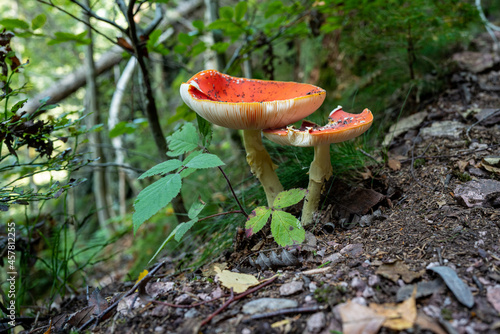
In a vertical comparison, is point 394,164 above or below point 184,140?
below

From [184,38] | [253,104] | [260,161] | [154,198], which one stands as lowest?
[260,161]

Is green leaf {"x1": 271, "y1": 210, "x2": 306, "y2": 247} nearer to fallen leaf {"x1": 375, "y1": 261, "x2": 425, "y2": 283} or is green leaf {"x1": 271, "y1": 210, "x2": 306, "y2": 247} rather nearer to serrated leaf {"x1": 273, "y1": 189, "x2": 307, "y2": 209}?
serrated leaf {"x1": 273, "y1": 189, "x2": 307, "y2": 209}

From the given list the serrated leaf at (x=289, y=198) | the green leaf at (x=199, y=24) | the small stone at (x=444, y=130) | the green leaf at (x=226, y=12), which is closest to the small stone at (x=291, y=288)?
the serrated leaf at (x=289, y=198)

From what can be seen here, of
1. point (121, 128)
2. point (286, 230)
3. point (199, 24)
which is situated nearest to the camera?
point (286, 230)

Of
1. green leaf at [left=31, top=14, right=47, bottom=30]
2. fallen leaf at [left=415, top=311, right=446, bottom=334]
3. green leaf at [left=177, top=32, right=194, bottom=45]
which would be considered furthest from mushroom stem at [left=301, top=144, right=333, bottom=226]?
green leaf at [left=31, top=14, right=47, bottom=30]

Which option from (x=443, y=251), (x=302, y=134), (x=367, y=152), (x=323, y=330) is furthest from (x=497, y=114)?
(x=323, y=330)

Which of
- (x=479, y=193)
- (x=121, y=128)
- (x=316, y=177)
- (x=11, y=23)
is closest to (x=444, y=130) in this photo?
(x=479, y=193)

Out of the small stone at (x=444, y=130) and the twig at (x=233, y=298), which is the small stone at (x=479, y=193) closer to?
the small stone at (x=444, y=130)

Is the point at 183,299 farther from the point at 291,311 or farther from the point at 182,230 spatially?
the point at 291,311
